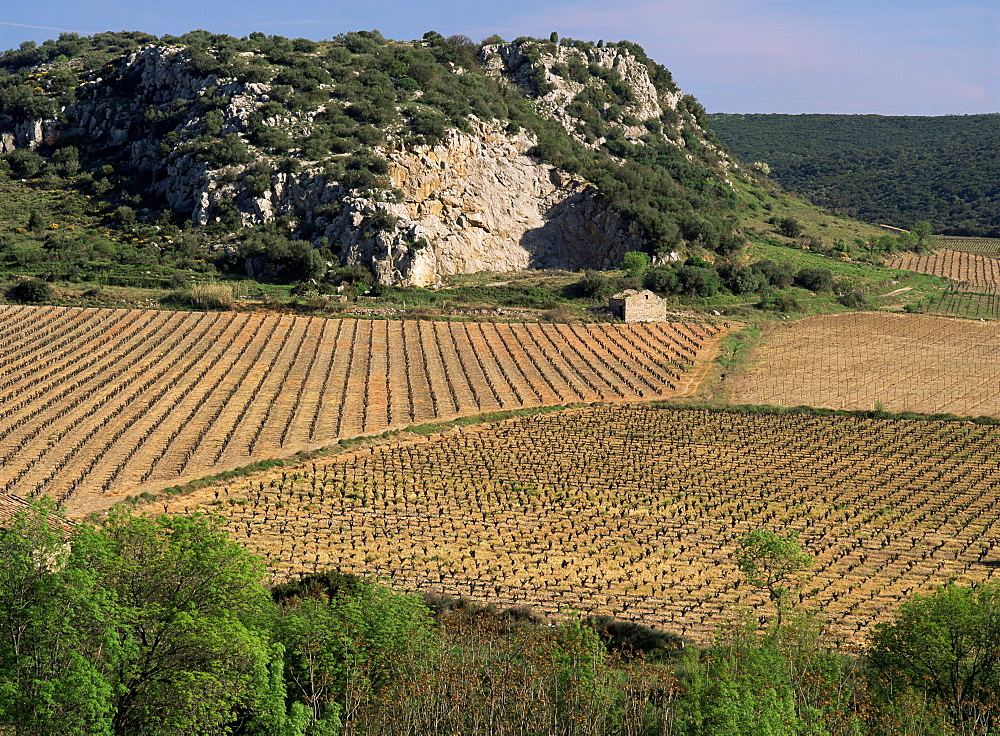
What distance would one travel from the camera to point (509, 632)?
2164 cm

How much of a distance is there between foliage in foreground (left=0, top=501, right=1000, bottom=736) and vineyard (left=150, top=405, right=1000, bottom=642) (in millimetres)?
4853

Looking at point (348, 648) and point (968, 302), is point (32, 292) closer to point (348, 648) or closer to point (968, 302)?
point (348, 648)

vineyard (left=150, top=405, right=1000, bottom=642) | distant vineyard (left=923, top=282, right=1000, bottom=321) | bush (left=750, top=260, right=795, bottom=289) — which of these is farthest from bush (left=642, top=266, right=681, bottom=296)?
vineyard (left=150, top=405, right=1000, bottom=642)

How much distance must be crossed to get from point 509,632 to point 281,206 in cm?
5867

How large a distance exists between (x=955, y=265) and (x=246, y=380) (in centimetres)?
7808

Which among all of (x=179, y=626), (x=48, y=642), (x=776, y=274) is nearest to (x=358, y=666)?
(x=179, y=626)

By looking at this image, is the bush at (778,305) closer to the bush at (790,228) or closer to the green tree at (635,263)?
the green tree at (635,263)

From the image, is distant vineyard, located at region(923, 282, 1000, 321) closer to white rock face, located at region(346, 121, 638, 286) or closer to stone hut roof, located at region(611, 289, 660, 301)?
stone hut roof, located at region(611, 289, 660, 301)

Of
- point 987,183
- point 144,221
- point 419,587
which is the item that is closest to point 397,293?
point 144,221

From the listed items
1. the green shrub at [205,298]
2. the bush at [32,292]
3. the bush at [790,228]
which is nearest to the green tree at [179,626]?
the green shrub at [205,298]

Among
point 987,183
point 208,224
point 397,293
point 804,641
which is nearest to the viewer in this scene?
point 804,641

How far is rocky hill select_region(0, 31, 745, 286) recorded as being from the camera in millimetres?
73375

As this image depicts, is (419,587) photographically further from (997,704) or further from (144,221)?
(144,221)

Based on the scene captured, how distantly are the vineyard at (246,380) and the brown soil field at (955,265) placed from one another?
131 feet
